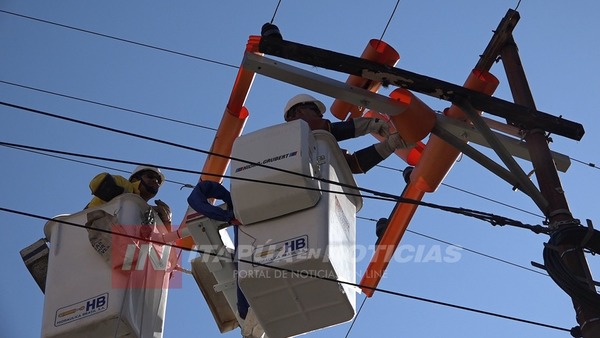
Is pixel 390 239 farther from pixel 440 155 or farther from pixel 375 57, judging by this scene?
pixel 375 57

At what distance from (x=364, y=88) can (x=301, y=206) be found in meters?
1.15

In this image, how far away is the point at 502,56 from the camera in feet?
24.2

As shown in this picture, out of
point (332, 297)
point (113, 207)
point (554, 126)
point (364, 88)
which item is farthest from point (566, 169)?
point (113, 207)

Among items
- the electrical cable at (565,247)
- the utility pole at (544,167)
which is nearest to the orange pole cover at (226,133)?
the utility pole at (544,167)

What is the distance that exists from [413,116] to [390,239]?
0.87m

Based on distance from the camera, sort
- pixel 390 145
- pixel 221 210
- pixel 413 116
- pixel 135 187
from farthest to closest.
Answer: pixel 135 187, pixel 390 145, pixel 221 210, pixel 413 116

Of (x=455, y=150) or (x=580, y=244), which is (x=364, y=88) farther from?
(x=580, y=244)

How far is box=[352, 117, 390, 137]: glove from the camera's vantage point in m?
7.78

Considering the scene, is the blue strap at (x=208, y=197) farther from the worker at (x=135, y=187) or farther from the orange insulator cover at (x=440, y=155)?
the orange insulator cover at (x=440, y=155)

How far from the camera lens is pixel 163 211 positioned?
27.7ft

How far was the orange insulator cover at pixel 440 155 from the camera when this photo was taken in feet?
24.1

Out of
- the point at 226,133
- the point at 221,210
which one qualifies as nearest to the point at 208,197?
the point at 221,210

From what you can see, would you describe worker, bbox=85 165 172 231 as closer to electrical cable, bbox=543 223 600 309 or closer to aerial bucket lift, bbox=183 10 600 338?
aerial bucket lift, bbox=183 10 600 338

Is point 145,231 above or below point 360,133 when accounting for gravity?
below
